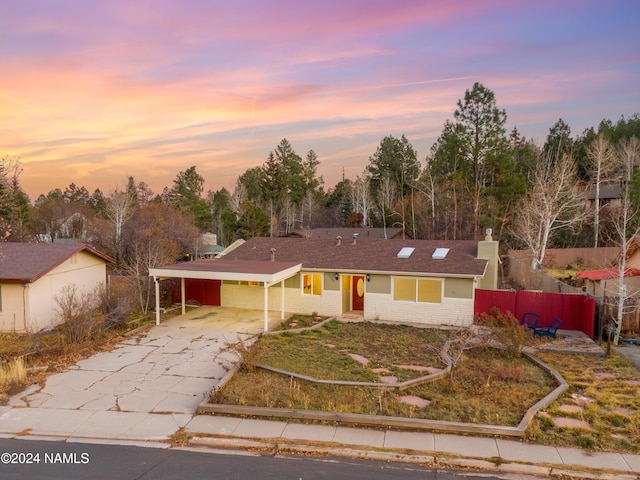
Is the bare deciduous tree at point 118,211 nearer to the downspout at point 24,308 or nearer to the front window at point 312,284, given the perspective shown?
the downspout at point 24,308

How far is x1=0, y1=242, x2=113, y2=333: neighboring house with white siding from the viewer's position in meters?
15.2

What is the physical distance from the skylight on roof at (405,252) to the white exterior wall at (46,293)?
1406 centimetres

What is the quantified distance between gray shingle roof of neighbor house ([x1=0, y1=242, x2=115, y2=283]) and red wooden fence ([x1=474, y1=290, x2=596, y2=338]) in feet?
54.4

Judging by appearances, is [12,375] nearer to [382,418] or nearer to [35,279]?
[35,279]

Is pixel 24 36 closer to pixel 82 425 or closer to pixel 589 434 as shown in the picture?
pixel 82 425

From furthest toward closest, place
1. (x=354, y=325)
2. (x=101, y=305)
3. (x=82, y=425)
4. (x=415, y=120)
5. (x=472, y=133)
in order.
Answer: (x=415, y=120) → (x=472, y=133) → (x=354, y=325) → (x=101, y=305) → (x=82, y=425)

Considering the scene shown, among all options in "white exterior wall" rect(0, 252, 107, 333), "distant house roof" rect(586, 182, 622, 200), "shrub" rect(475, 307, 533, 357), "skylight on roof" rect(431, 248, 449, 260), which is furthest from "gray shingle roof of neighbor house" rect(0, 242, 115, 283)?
"distant house roof" rect(586, 182, 622, 200)

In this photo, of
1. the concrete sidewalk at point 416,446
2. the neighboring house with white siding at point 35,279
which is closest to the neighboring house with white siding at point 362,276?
the neighboring house with white siding at point 35,279

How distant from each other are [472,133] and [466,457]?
32225mm

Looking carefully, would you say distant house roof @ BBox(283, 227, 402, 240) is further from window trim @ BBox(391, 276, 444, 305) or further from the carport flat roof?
the carport flat roof

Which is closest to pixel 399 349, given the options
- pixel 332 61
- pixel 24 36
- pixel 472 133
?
pixel 332 61

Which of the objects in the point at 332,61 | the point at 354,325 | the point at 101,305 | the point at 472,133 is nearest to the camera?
the point at 101,305

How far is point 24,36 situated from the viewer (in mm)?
15359

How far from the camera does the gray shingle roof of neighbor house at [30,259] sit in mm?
14961
